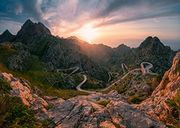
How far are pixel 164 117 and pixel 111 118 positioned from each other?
10.1m

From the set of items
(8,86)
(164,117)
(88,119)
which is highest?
(8,86)

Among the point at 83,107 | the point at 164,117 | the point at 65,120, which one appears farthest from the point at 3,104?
the point at 164,117

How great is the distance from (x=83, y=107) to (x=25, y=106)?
8.04 metres

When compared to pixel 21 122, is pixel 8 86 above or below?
above

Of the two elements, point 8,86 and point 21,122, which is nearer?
point 21,122

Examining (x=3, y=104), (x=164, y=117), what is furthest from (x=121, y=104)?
(x=3, y=104)

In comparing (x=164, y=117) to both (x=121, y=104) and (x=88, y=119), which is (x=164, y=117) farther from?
(x=88, y=119)

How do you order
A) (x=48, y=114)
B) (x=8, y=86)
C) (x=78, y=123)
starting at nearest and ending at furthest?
(x=78, y=123) < (x=48, y=114) < (x=8, y=86)

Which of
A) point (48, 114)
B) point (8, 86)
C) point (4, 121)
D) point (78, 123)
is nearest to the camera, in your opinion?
point (4, 121)

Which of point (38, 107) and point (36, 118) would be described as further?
point (38, 107)

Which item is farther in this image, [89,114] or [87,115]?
[89,114]

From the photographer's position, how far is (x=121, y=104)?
138ft

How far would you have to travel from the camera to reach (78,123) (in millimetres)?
37875

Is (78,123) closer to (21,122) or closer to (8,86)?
(21,122)
